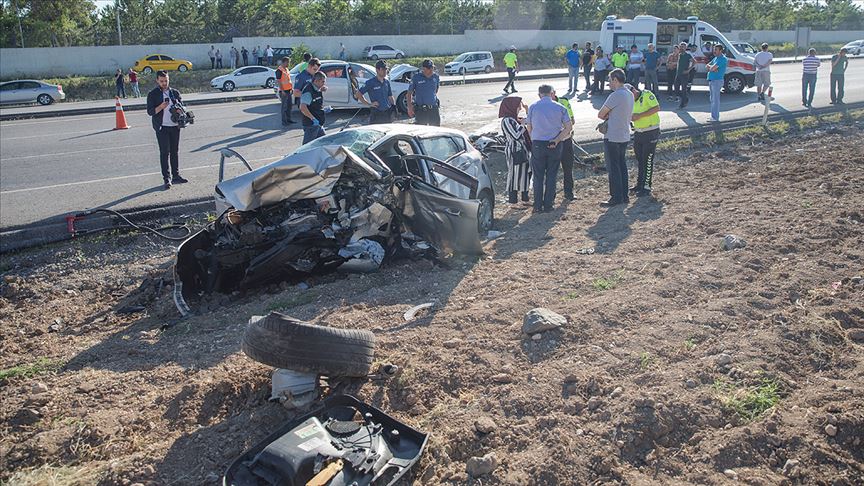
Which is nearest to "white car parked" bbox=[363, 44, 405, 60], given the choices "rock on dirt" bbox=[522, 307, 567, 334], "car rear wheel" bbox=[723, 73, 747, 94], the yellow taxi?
the yellow taxi

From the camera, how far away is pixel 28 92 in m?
31.3

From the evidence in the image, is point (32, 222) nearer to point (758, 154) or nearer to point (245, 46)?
point (758, 154)

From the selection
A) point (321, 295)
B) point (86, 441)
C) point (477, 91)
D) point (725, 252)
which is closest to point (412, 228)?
point (321, 295)

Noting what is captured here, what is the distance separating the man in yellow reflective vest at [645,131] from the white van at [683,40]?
14962 mm

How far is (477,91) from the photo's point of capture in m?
26.8

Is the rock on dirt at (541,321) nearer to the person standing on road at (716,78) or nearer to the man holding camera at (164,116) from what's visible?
the man holding camera at (164,116)

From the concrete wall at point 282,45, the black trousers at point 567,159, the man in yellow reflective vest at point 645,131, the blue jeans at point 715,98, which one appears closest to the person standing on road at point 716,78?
the blue jeans at point 715,98

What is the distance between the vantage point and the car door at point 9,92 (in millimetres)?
30997

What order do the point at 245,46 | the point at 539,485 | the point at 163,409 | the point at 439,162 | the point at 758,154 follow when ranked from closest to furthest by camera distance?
the point at 539,485 < the point at 163,409 < the point at 439,162 < the point at 758,154 < the point at 245,46

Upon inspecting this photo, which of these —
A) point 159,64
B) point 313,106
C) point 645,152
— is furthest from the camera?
point 159,64

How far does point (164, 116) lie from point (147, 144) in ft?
17.8

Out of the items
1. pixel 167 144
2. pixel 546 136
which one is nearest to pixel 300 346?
pixel 546 136

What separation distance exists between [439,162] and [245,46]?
44.1 metres

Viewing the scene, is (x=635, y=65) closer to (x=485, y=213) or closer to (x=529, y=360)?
(x=485, y=213)
